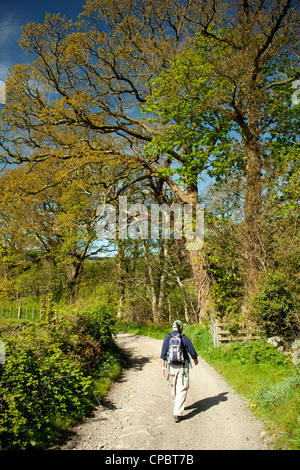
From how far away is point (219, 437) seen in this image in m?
4.99

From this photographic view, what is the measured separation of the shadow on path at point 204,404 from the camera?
6.23m

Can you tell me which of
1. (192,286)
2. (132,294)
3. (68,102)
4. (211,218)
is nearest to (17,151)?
(68,102)

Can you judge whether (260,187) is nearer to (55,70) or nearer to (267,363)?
(267,363)

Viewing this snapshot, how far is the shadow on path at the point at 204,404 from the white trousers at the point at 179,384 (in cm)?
34

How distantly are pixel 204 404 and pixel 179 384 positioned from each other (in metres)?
0.97

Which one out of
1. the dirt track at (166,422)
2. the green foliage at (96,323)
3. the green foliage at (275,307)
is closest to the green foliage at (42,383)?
the dirt track at (166,422)

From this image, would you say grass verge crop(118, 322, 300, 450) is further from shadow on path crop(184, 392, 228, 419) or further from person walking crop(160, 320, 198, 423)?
person walking crop(160, 320, 198, 423)

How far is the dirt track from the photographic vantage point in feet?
16.0

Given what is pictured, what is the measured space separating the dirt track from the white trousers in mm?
283

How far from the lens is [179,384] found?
6.17m

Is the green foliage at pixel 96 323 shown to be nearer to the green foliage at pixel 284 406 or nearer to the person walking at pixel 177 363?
the person walking at pixel 177 363

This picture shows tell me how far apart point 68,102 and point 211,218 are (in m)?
8.59

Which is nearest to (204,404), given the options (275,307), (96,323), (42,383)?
(42,383)

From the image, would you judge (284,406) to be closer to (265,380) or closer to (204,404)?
(265,380)
